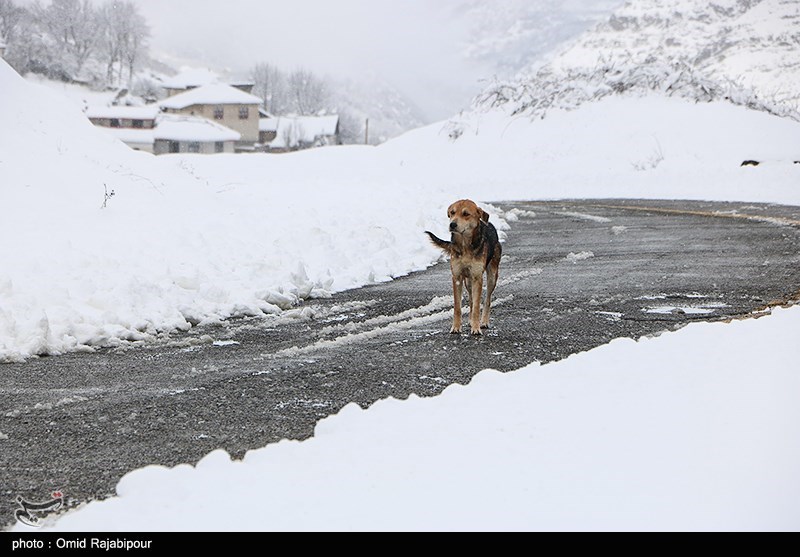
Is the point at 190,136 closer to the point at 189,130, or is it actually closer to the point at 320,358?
the point at 189,130

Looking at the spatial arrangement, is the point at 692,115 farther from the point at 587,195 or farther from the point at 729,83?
the point at 587,195

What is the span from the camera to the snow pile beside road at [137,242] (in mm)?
8094

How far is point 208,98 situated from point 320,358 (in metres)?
101

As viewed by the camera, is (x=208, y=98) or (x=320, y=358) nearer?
(x=320, y=358)

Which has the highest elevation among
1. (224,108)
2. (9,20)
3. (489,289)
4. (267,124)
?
(9,20)

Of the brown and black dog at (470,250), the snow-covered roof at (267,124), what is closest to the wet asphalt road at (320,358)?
the brown and black dog at (470,250)

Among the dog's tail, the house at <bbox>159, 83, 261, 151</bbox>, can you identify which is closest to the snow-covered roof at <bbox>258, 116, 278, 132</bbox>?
the house at <bbox>159, 83, 261, 151</bbox>

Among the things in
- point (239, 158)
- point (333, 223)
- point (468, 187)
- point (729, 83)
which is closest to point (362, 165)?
point (239, 158)

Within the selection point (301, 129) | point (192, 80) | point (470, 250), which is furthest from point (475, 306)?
point (192, 80)

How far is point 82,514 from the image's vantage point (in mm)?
3406

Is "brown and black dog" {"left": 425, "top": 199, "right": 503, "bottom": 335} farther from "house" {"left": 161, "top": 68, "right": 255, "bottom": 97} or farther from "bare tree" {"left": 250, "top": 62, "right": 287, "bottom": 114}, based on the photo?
"bare tree" {"left": 250, "top": 62, "right": 287, "bottom": 114}

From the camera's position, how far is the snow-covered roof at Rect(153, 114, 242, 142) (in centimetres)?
8575

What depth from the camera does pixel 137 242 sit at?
10.4 meters
